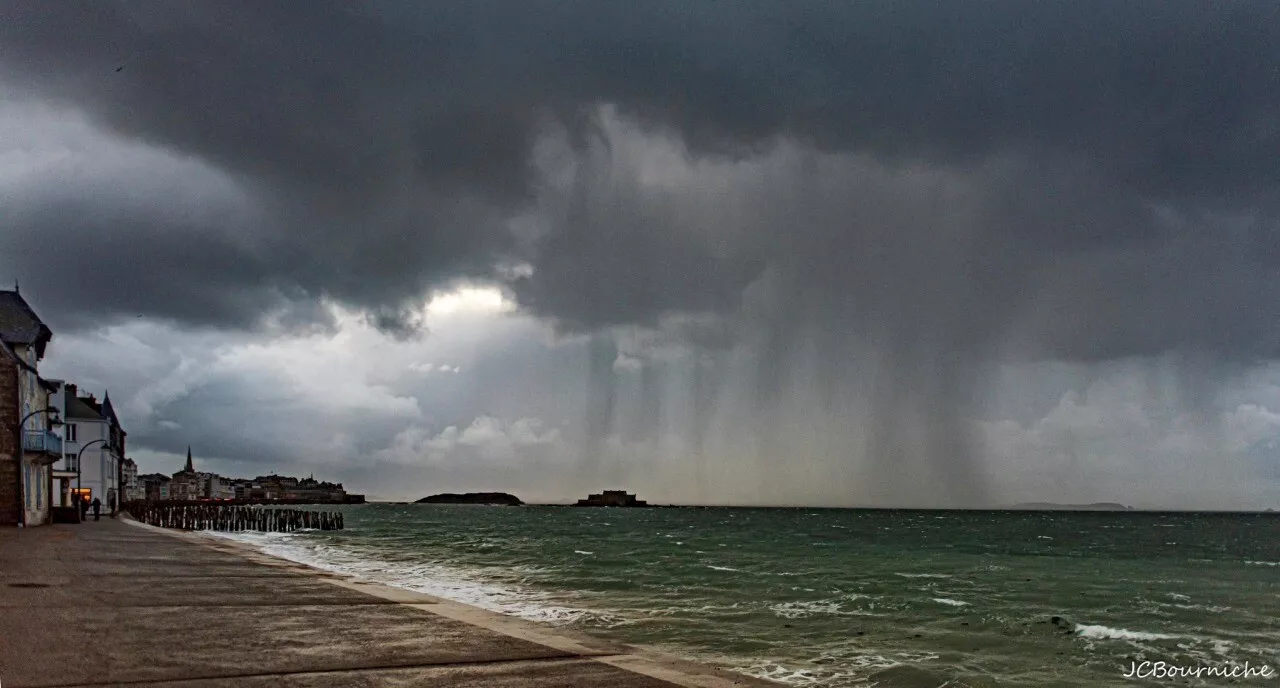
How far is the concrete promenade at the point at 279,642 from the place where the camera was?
9.46 meters

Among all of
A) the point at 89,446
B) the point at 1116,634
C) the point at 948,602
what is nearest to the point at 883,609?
the point at 948,602

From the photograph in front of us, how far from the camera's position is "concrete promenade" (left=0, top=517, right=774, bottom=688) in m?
9.46

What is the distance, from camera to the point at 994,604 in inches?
1226

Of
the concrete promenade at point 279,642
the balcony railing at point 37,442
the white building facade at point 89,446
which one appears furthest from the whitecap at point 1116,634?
the white building facade at point 89,446

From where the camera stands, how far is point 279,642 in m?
11.6

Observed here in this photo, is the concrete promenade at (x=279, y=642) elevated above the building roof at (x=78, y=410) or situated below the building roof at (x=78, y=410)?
below

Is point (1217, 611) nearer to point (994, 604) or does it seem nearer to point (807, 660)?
point (994, 604)

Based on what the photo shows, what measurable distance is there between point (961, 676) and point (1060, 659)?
14.0 ft

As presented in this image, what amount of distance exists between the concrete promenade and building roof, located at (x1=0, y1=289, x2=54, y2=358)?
3933 cm

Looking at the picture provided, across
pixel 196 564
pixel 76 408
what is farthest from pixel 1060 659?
pixel 76 408

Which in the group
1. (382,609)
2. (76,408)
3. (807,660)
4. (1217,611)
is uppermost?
(76,408)

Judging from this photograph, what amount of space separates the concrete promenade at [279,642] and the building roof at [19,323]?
129ft

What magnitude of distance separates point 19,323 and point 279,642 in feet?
170

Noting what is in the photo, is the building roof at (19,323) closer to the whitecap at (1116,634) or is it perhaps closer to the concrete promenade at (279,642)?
the concrete promenade at (279,642)
